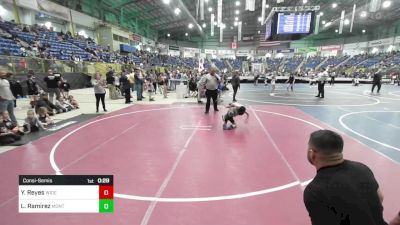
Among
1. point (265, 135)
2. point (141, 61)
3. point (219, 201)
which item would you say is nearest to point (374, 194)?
point (219, 201)

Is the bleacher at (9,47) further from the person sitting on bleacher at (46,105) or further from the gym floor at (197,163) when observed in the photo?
the gym floor at (197,163)

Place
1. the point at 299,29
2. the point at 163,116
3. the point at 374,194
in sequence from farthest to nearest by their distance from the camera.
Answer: the point at 299,29
the point at 163,116
the point at 374,194

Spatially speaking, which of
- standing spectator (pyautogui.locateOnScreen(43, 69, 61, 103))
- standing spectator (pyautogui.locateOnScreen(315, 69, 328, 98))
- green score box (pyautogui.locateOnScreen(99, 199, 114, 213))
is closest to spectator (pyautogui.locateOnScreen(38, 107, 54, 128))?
standing spectator (pyautogui.locateOnScreen(43, 69, 61, 103))

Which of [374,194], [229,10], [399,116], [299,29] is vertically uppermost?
[229,10]

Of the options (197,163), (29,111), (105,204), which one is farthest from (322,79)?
(105,204)

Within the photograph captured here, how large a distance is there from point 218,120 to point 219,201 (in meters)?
6.07

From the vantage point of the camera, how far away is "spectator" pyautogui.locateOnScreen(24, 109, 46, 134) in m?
8.20

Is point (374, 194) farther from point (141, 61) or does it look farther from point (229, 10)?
point (229, 10)

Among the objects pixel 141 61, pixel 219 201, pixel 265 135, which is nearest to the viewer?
pixel 219 201

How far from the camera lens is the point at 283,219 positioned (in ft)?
11.6

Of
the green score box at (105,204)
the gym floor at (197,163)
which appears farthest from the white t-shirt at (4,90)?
the green score box at (105,204)
